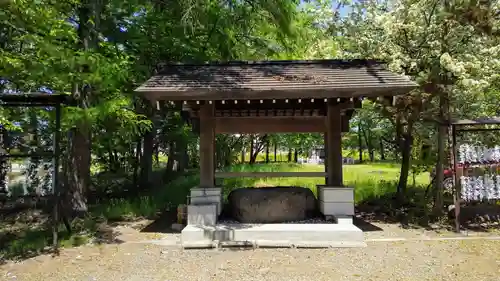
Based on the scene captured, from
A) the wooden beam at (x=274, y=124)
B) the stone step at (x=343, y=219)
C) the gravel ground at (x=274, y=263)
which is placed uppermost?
the wooden beam at (x=274, y=124)

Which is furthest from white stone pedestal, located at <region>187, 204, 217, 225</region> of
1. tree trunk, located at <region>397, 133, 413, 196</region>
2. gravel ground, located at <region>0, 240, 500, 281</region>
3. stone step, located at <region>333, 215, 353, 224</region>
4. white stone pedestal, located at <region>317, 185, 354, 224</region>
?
tree trunk, located at <region>397, 133, 413, 196</region>

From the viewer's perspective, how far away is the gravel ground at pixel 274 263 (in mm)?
5320

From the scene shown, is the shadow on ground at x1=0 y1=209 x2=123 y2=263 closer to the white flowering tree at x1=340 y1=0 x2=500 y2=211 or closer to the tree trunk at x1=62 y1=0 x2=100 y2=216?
the tree trunk at x1=62 y1=0 x2=100 y2=216

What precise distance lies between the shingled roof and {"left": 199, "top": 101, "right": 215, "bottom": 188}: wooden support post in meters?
0.72

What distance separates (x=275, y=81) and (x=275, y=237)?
3319 millimetres

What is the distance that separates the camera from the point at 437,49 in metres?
8.65

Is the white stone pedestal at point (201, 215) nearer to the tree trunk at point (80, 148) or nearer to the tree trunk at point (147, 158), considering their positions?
the tree trunk at point (80, 148)

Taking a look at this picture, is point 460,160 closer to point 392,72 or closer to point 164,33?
point 392,72

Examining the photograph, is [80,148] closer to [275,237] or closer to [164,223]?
[164,223]

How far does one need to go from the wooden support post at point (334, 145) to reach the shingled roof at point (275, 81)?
32.5 inches

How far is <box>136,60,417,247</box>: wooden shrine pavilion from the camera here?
7414mm

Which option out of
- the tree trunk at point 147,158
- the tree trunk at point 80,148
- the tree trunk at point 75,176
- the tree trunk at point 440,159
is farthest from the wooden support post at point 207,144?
the tree trunk at point 147,158

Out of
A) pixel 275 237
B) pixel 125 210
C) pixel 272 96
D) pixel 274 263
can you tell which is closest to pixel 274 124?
pixel 272 96

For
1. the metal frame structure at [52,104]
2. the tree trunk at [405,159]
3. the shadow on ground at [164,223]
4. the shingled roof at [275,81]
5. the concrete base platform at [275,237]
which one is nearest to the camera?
the metal frame structure at [52,104]
